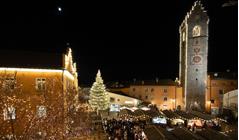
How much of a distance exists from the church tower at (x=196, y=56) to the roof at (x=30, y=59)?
38871 mm

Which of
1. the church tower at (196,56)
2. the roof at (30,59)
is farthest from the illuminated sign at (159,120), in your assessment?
the church tower at (196,56)

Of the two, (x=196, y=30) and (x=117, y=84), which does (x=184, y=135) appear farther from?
(x=117, y=84)

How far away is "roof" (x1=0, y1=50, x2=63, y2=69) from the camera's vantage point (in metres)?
25.7

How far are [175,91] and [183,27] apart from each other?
15.2 metres

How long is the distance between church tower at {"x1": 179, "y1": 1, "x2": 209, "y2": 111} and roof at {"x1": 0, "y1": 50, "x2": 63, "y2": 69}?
38871 millimetres

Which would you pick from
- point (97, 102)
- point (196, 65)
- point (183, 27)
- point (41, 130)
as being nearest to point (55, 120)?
point (41, 130)

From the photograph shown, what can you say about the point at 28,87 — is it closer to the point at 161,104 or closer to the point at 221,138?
the point at 221,138

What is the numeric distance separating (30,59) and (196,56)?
41.0 m

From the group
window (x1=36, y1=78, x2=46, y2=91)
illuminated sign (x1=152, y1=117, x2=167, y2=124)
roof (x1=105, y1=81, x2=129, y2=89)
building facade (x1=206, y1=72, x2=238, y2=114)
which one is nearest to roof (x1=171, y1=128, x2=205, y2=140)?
window (x1=36, y1=78, x2=46, y2=91)

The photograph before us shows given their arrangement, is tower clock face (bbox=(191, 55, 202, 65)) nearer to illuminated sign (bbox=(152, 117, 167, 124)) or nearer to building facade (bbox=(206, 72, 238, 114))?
building facade (bbox=(206, 72, 238, 114))

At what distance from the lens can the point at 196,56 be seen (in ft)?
203

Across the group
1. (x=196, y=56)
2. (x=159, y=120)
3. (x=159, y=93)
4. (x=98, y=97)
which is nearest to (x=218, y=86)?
(x=159, y=93)

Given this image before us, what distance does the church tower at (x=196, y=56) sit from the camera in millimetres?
61469

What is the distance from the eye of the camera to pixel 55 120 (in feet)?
61.8
